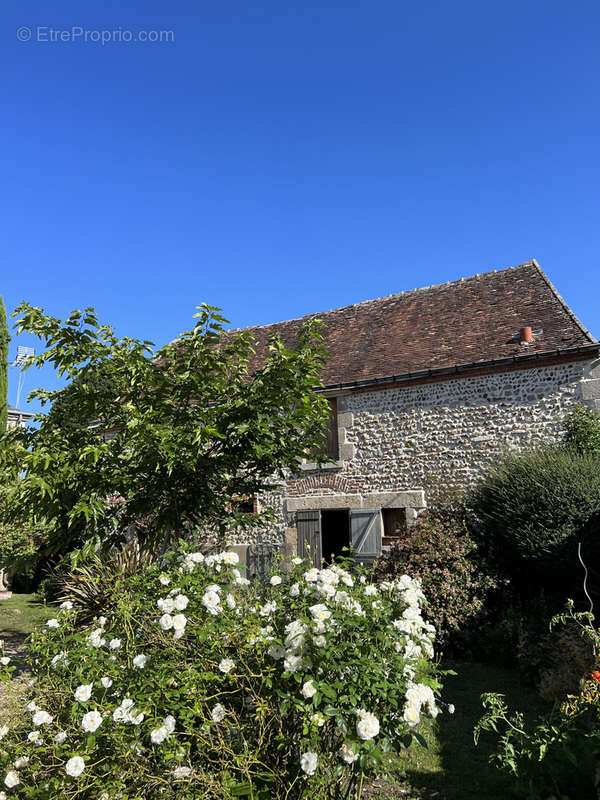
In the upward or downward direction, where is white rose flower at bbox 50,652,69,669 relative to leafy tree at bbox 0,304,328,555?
downward

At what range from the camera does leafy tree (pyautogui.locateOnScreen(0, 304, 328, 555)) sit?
5.75 m

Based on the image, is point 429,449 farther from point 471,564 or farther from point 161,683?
point 161,683

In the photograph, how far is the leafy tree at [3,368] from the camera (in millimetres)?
17422

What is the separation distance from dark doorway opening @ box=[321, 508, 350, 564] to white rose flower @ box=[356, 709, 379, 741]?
9.89 m

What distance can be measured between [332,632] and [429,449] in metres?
7.73

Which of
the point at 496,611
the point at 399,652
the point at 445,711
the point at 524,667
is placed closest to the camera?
the point at 399,652

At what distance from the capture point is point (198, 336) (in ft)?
19.9

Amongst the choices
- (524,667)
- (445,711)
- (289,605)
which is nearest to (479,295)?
(524,667)

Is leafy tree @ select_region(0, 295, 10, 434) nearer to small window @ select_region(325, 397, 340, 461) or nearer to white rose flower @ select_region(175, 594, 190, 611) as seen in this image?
small window @ select_region(325, 397, 340, 461)

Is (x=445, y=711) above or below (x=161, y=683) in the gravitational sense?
below

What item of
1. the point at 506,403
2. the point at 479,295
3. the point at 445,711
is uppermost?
the point at 479,295

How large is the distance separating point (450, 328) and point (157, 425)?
7538 millimetres

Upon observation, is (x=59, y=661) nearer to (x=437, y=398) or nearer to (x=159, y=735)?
(x=159, y=735)

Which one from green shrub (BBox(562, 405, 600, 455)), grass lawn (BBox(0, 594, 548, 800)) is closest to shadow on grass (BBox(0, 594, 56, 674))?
grass lawn (BBox(0, 594, 548, 800))
